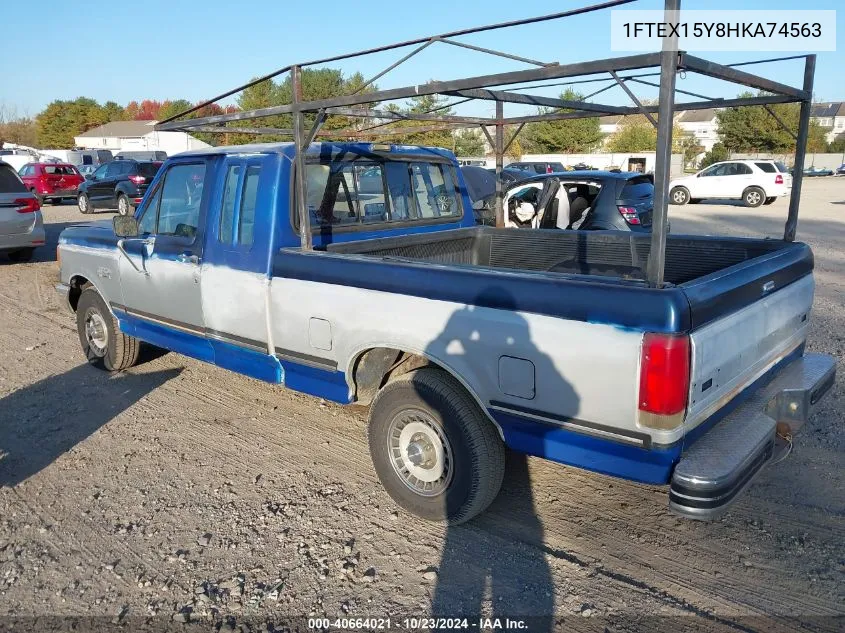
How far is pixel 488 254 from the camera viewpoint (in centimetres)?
540

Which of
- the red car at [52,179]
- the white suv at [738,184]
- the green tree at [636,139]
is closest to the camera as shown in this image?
the white suv at [738,184]

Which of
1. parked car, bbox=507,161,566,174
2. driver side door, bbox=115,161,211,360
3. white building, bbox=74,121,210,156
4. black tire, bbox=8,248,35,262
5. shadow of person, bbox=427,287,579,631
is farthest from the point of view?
white building, bbox=74,121,210,156

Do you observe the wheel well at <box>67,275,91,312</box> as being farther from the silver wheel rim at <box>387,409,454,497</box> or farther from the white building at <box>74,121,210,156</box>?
the white building at <box>74,121,210,156</box>

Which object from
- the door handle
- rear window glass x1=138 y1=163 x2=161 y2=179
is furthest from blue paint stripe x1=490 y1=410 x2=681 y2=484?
rear window glass x1=138 y1=163 x2=161 y2=179

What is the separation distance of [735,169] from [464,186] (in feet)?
72.2

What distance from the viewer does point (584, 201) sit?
970 centimetres

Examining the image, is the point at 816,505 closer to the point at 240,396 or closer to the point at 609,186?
the point at 240,396

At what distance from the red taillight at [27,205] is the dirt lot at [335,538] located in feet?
25.5

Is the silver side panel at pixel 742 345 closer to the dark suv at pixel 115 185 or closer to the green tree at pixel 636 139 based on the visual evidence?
the dark suv at pixel 115 185

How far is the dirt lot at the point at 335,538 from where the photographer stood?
3010mm

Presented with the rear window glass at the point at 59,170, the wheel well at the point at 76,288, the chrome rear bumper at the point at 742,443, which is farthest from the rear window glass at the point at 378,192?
the rear window glass at the point at 59,170

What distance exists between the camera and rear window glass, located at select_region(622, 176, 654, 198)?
9134 millimetres

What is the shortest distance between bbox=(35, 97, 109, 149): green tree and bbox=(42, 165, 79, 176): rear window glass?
67.1 m

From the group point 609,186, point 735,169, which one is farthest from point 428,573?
point 735,169
